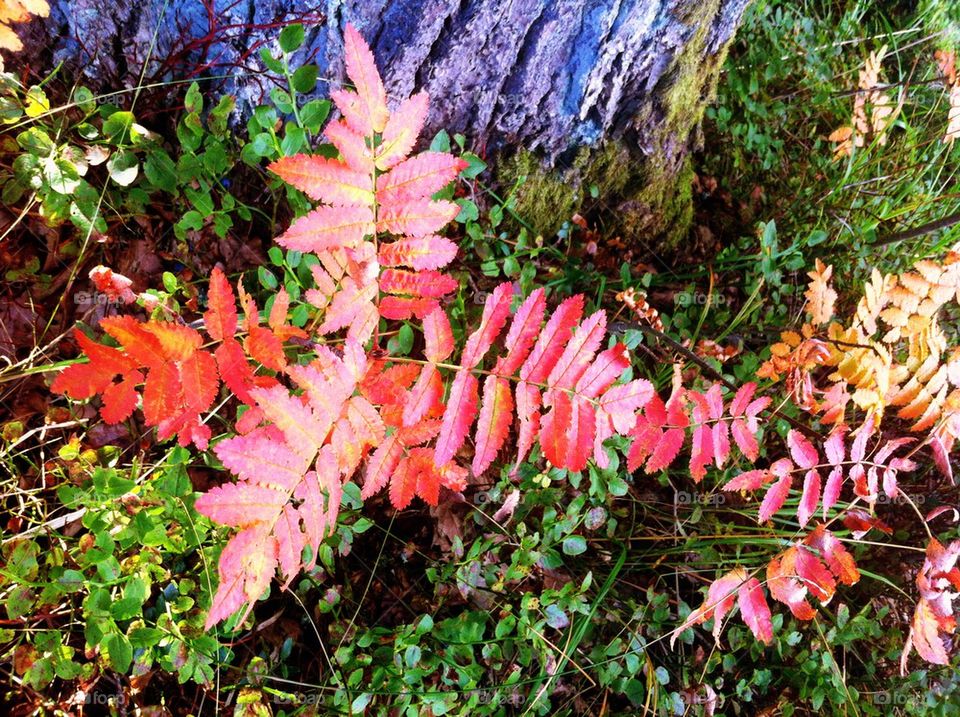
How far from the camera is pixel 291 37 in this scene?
1.51 m

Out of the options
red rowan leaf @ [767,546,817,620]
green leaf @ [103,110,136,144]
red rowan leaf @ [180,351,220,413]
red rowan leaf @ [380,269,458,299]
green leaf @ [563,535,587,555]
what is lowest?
green leaf @ [563,535,587,555]

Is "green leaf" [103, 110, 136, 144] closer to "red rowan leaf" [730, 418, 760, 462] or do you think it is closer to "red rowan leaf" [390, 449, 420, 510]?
"red rowan leaf" [390, 449, 420, 510]

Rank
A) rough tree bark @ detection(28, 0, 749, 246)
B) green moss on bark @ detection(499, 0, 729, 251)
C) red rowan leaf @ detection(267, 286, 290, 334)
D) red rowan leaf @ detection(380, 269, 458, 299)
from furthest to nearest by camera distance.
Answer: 1. green moss on bark @ detection(499, 0, 729, 251)
2. rough tree bark @ detection(28, 0, 749, 246)
3. red rowan leaf @ detection(267, 286, 290, 334)
4. red rowan leaf @ detection(380, 269, 458, 299)

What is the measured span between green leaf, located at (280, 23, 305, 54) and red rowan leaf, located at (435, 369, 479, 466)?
94 centimetres

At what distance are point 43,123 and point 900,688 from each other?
294 cm

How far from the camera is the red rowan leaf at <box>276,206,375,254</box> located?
3.63 feet

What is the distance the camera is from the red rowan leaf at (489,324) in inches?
46.9

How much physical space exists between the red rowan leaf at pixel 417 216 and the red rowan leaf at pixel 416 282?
0.35 feet

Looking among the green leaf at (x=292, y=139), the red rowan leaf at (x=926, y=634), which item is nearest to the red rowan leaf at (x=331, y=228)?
the green leaf at (x=292, y=139)

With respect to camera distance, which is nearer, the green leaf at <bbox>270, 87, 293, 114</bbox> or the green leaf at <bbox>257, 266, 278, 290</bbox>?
the green leaf at <bbox>270, 87, 293, 114</bbox>

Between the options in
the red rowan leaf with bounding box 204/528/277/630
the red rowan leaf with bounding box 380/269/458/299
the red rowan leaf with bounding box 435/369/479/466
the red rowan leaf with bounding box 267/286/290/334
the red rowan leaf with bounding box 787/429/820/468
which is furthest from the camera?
the red rowan leaf with bounding box 787/429/820/468

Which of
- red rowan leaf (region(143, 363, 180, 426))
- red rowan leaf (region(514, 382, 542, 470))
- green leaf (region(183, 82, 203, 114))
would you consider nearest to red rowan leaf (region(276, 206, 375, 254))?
red rowan leaf (region(143, 363, 180, 426))

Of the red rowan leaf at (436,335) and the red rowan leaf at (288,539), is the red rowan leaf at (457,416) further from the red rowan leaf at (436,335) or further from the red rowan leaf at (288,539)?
the red rowan leaf at (288,539)

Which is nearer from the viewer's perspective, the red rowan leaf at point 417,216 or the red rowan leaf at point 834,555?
the red rowan leaf at point 417,216
